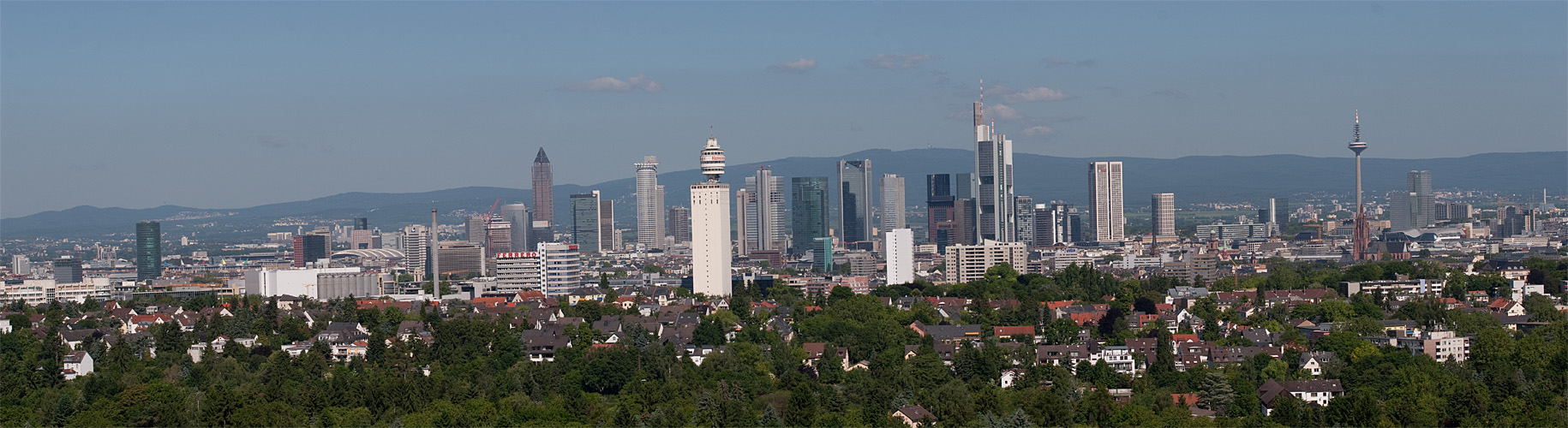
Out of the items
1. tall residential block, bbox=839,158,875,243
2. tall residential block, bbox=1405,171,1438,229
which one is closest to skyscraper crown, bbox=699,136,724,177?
tall residential block, bbox=839,158,875,243

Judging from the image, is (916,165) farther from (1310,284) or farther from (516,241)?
(1310,284)

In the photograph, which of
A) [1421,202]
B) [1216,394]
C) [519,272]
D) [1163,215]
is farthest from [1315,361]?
[1421,202]

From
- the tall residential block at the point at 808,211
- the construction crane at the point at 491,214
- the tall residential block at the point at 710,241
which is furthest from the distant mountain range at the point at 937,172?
the tall residential block at the point at 710,241

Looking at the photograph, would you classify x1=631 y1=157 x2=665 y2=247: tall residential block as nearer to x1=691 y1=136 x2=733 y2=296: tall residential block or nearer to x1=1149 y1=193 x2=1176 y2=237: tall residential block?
x1=1149 y1=193 x2=1176 y2=237: tall residential block

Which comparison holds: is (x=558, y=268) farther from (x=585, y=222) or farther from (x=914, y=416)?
(x=585, y=222)

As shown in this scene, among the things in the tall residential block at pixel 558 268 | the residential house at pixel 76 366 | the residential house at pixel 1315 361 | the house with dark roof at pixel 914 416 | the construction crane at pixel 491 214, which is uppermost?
the construction crane at pixel 491 214

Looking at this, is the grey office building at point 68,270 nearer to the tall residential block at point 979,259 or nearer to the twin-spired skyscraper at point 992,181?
the tall residential block at point 979,259
